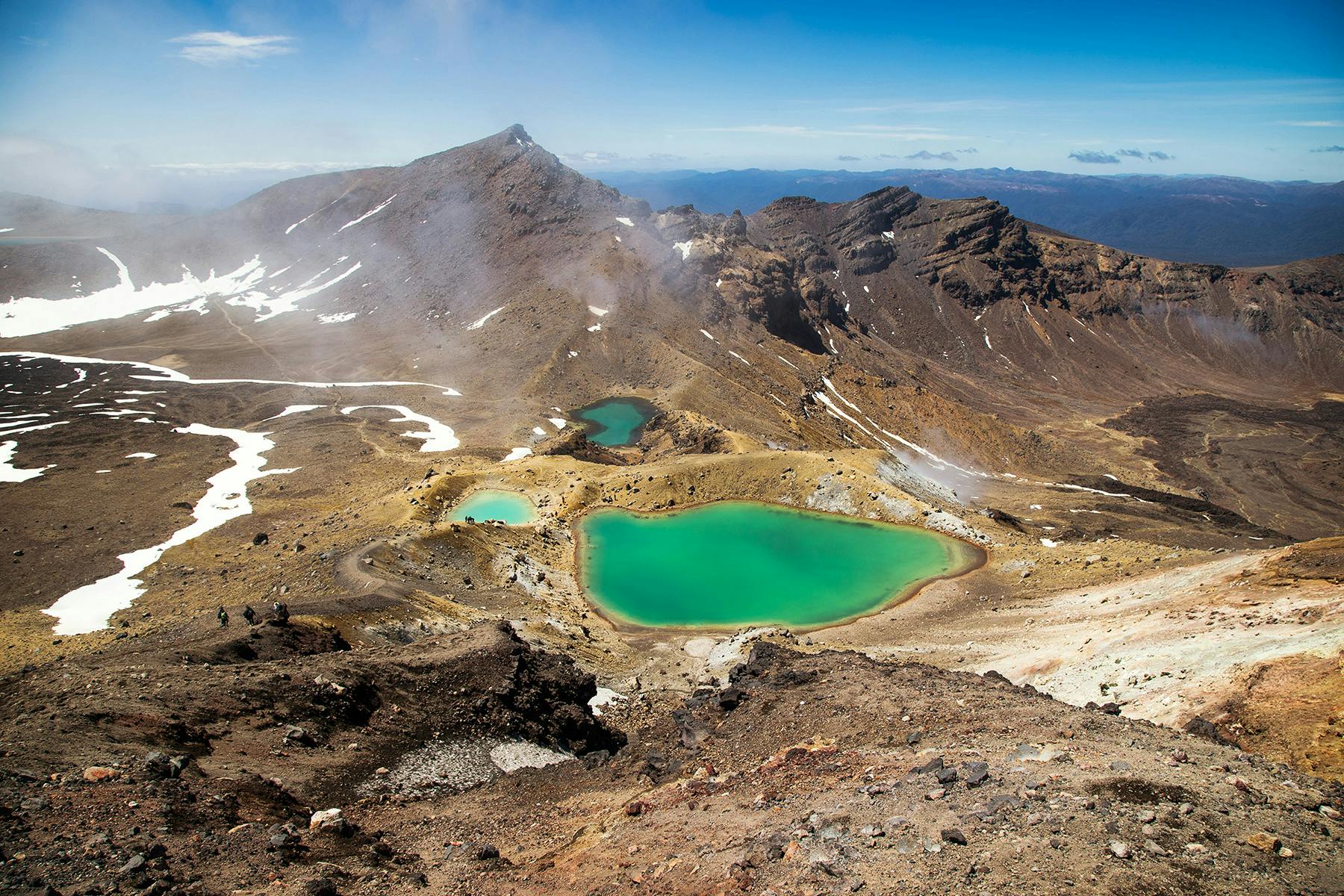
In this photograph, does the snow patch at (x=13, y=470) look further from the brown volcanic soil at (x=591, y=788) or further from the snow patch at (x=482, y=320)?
the snow patch at (x=482, y=320)

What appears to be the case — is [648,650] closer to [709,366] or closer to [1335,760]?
[1335,760]

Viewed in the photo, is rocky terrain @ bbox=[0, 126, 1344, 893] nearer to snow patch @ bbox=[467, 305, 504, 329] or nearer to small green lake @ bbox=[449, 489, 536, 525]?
small green lake @ bbox=[449, 489, 536, 525]

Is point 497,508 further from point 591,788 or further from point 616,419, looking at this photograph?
point 616,419

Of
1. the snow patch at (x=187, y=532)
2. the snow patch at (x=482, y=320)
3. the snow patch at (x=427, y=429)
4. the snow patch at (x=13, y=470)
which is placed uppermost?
the snow patch at (x=482, y=320)

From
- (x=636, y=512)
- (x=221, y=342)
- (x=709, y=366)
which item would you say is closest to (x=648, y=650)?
(x=636, y=512)

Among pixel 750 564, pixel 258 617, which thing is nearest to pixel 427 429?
pixel 750 564

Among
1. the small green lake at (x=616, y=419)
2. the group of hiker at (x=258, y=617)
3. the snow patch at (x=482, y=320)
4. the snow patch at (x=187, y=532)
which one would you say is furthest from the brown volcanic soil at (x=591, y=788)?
the snow patch at (x=482, y=320)

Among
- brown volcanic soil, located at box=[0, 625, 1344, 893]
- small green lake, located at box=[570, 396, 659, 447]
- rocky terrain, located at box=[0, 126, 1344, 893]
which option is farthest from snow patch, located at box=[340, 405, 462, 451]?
brown volcanic soil, located at box=[0, 625, 1344, 893]

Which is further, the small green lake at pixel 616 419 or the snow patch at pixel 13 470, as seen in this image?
the small green lake at pixel 616 419
